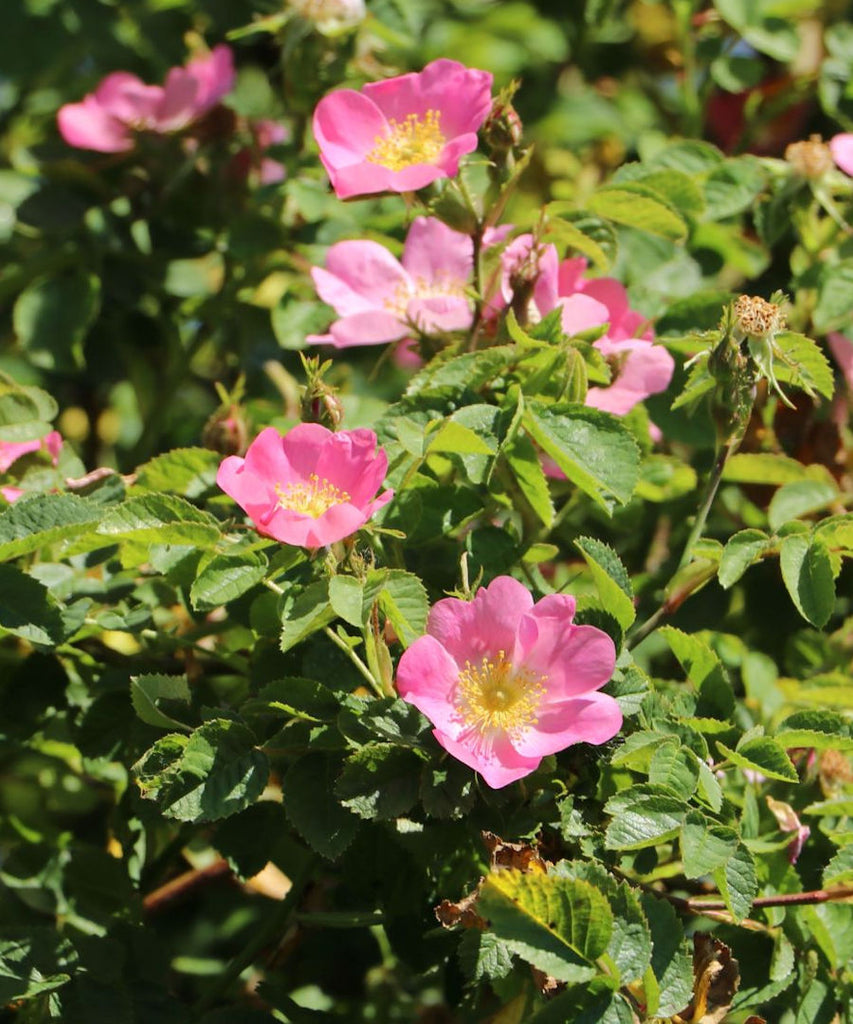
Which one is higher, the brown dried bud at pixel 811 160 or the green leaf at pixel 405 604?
the brown dried bud at pixel 811 160

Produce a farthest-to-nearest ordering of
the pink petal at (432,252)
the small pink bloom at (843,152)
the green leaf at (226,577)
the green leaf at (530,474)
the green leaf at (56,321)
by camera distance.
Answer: the green leaf at (56,321) → the small pink bloom at (843,152) → the pink petal at (432,252) → the green leaf at (530,474) → the green leaf at (226,577)

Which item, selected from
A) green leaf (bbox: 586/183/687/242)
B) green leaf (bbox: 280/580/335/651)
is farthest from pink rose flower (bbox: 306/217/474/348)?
green leaf (bbox: 280/580/335/651)

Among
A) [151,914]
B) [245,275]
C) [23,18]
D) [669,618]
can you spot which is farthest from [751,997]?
[23,18]

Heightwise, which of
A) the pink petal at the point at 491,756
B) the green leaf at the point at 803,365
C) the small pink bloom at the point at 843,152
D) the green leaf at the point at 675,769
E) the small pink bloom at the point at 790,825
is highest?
the small pink bloom at the point at 843,152

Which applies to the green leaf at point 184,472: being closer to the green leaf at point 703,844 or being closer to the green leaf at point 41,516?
the green leaf at point 41,516

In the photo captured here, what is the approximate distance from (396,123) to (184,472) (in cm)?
39

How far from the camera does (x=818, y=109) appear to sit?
7.03 feet

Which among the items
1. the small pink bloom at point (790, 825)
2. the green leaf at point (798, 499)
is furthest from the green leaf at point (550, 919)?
the green leaf at point (798, 499)

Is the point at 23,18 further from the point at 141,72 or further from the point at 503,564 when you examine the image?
the point at 503,564

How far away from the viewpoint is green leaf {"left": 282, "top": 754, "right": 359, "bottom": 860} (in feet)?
3.37

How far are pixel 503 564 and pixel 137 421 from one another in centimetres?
113

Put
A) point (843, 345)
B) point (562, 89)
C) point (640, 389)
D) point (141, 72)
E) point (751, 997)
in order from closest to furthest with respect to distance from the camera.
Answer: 1. point (751, 997)
2. point (640, 389)
3. point (843, 345)
4. point (141, 72)
5. point (562, 89)

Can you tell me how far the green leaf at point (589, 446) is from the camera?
110 cm

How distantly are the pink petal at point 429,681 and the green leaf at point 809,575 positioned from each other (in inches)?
11.9
